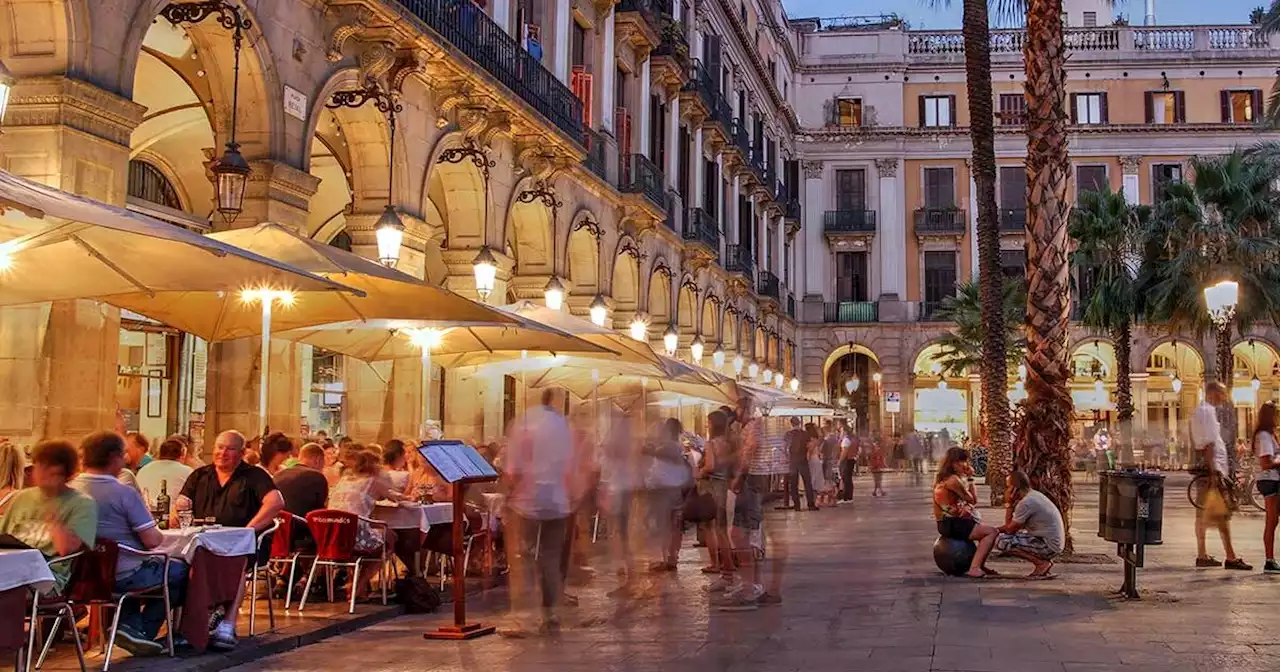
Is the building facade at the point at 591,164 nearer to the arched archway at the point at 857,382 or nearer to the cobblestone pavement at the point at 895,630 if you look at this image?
the arched archway at the point at 857,382

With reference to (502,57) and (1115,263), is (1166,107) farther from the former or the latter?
(502,57)

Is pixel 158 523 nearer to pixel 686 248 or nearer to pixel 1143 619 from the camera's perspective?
pixel 1143 619

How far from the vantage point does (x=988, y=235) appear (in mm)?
23938

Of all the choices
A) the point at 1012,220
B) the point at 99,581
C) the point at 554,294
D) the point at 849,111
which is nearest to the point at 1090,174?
the point at 1012,220

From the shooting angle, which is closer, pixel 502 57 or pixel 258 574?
pixel 258 574

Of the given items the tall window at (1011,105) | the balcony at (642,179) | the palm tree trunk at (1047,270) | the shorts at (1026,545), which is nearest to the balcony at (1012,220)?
the tall window at (1011,105)

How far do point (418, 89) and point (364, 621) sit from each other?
9393 millimetres

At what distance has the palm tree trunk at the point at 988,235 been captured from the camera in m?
22.8

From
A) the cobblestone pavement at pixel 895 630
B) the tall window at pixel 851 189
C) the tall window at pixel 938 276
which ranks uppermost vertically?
the tall window at pixel 851 189

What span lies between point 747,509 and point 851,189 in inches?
1851

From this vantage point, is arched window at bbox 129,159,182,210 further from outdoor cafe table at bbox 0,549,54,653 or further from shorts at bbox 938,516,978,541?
outdoor cafe table at bbox 0,549,54,653

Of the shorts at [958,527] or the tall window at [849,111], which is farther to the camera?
the tall window at [849,111]

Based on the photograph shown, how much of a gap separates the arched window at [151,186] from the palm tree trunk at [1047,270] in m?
11.4

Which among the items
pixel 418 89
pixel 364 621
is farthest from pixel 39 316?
pixel 418 89
